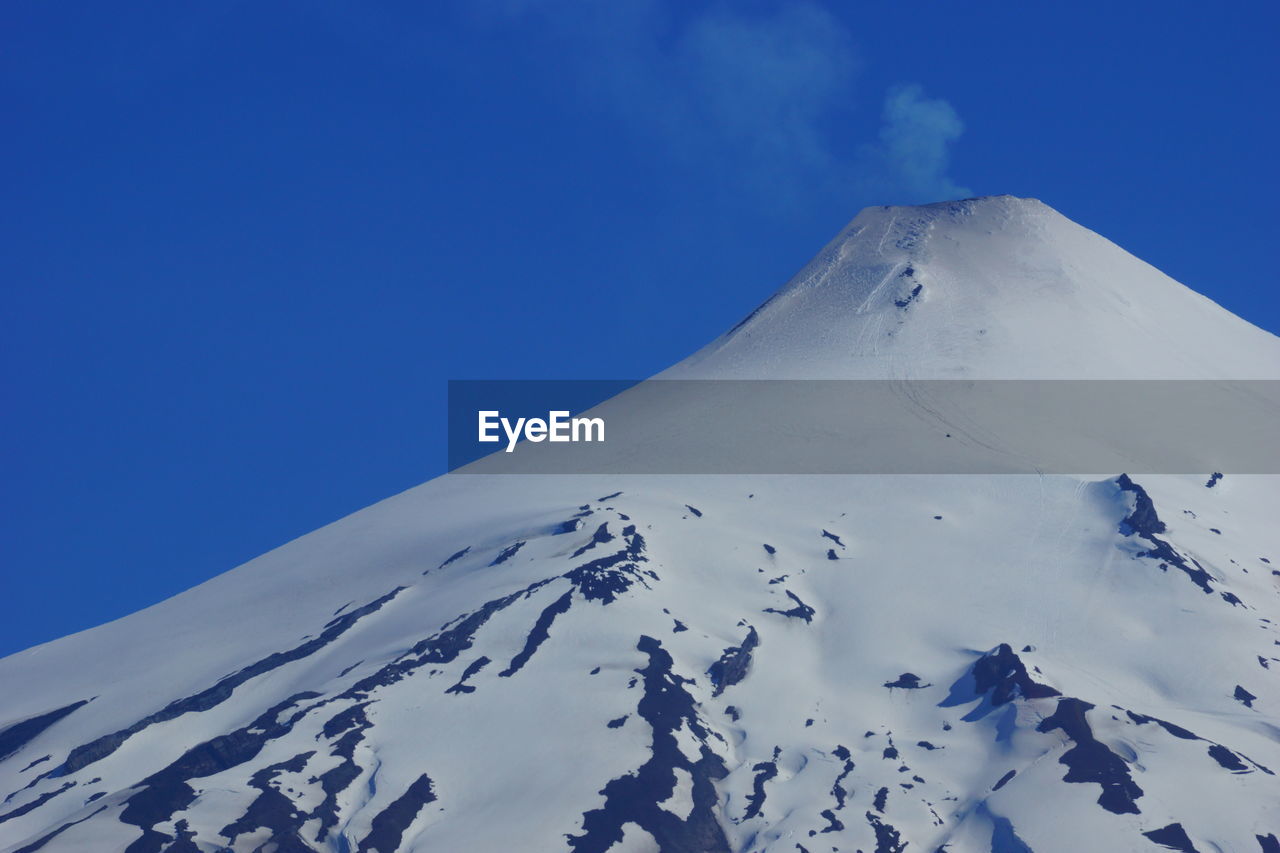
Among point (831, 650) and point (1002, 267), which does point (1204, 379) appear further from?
point (831, 650)

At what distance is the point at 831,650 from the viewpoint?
11519 cm

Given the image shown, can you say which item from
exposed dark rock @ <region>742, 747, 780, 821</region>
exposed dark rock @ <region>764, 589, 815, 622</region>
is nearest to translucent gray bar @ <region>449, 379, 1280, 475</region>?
exposed dark rock @ <region>764, 589, 815, 622</region>

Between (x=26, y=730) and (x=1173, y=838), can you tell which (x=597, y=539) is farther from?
(x=1173, y=838)

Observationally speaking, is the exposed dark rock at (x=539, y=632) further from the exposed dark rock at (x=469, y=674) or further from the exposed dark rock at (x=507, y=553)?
the exposed dark rock at (x=507, y=553)

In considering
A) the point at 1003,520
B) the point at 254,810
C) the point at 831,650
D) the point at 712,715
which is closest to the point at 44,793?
the point at 254,810

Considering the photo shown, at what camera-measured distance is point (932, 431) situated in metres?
152

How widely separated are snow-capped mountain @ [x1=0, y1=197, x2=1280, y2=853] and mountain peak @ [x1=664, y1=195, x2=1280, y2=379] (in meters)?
28.5

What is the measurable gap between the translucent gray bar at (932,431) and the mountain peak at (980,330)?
14.1ft

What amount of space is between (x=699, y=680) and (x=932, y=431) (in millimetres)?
50383

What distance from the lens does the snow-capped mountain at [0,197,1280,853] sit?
94.9 meters

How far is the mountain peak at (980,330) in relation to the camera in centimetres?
16888

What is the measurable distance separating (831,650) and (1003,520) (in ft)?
82.6

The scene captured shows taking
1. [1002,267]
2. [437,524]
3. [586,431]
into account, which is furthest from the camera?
[1002,267]

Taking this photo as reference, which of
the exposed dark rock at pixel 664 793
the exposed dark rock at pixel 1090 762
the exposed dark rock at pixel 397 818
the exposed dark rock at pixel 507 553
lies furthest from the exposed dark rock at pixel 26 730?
the exposed dark rock at pixel 1090 762
